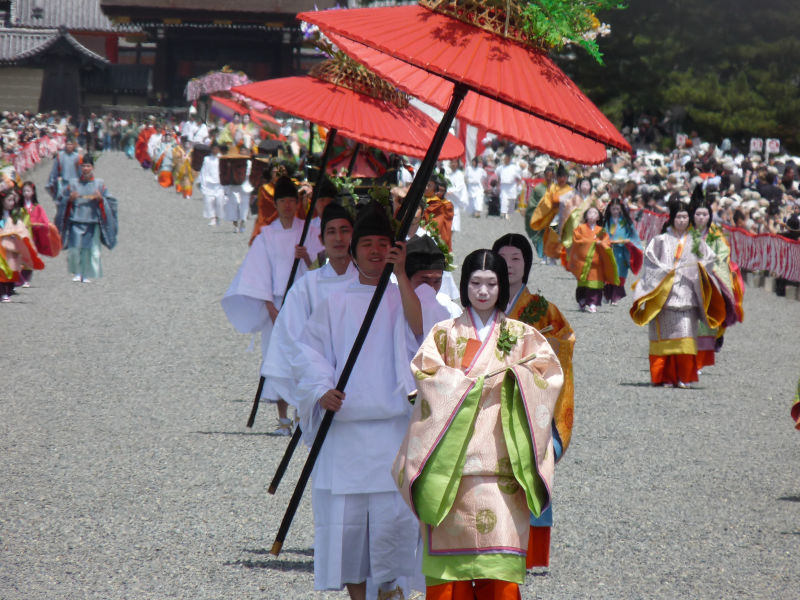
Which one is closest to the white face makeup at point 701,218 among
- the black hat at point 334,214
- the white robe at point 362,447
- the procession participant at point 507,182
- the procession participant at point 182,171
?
the black hat at point 334,214

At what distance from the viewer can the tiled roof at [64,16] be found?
59.3m

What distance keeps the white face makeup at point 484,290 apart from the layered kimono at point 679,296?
645 centimetres

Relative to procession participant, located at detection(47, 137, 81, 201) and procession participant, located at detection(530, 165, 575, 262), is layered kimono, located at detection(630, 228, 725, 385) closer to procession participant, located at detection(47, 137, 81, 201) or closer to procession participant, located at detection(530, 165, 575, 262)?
procession participant, located at detection(530, 165, 575, 262)

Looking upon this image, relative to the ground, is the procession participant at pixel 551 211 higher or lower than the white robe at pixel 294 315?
higher

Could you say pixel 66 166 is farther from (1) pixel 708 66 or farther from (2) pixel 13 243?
(1) pixel 708 66

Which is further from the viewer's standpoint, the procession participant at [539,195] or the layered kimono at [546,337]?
the procession participant at [539,195]

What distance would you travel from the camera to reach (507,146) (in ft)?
125

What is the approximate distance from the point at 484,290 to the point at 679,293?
261 inches

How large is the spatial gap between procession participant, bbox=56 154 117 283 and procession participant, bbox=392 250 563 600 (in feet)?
41.9

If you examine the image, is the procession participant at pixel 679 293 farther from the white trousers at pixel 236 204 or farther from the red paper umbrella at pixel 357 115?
the white trousers at pixel 236 204

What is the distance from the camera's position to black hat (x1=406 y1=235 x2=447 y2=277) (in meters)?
5.05

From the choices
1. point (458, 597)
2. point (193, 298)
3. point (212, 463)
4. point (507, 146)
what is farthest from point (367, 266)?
point (507, 146)

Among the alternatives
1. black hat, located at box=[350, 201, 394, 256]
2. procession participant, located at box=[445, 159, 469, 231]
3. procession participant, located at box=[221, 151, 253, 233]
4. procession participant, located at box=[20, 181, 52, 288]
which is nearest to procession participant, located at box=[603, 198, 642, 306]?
procession participant, located at box=[20, 181, 52, 288]

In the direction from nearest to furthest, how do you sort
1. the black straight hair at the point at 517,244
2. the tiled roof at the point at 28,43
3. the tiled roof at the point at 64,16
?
the black straight hair at the point at 517,244 < the tiled roof at the point at 28,43 < the tiled roof at the point at 64,16
